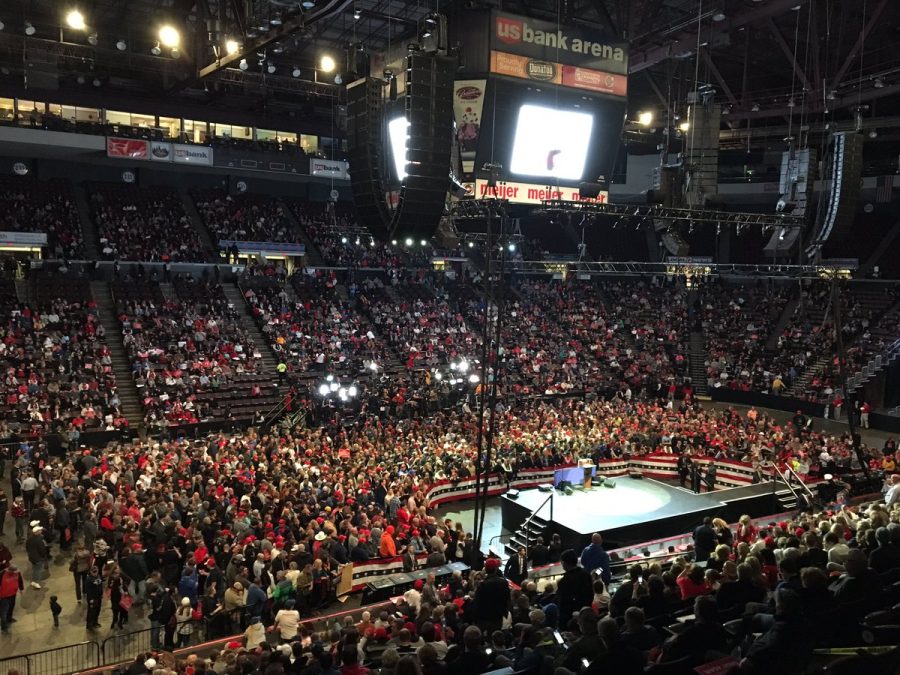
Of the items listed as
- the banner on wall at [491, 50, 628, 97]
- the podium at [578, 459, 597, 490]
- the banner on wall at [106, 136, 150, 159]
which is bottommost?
the podium at [578, 459, 597, 490]

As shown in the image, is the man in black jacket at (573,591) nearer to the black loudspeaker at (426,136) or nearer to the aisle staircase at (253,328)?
the black loudspeaker at (426,136)

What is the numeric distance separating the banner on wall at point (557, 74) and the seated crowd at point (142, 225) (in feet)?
68.6

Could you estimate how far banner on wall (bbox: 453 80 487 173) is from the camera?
37.2 ft

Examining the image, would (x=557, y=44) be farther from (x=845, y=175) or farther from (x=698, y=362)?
(x=698, y=362)

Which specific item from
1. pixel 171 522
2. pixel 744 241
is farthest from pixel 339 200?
pixel 171 522

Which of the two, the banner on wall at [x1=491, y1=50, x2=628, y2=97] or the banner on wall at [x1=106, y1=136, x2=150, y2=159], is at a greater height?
the banner on wall at [x1=106, y1=136, x2=150, y2=159]

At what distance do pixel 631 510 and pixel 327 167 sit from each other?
2195cm

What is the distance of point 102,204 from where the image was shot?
97.9ft

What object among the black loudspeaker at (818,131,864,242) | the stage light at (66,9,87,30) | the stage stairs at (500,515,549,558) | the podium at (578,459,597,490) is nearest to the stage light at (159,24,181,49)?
the stage light at (66,9,87,30)

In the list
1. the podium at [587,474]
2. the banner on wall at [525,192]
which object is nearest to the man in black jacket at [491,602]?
the banner on wall at [525,192]

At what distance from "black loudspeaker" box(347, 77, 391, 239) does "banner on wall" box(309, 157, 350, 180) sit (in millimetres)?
22934

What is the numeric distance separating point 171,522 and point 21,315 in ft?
48.1

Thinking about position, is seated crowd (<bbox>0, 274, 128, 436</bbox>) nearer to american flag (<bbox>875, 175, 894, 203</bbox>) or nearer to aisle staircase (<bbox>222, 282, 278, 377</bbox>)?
aisle staircase (<bbox>222, 282, 278, 377</bbox>)

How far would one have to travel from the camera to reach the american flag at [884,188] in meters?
30.2
